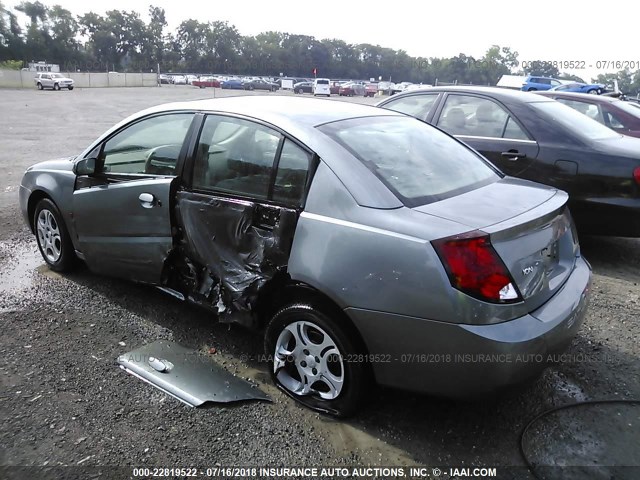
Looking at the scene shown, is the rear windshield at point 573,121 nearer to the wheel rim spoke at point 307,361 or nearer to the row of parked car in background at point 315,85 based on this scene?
the wheel rim spoke at point 307,361

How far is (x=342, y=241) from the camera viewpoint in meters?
2.60

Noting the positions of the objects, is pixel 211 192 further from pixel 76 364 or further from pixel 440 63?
pixel 440 63

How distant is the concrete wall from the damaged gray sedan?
170 feet

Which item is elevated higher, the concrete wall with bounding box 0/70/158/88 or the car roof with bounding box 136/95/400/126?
the concrete wall with bounding box 0/70/158/88

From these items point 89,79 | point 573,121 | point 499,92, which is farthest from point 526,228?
point 89,79

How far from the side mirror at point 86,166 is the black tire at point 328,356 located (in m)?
2.09

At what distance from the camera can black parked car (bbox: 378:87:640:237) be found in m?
4.81

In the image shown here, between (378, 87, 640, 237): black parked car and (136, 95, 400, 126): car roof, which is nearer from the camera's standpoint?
(136, 95, 400, 126): car roof

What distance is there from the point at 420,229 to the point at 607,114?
282 inches

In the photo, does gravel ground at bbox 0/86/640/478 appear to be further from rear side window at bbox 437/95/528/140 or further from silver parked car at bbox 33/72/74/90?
silver parked car at bbox 33/72/74/90

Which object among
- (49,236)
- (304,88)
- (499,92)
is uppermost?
(304,88)

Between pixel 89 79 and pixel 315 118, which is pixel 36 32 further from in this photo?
pixel 315 118

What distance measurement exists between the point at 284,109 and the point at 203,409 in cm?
187

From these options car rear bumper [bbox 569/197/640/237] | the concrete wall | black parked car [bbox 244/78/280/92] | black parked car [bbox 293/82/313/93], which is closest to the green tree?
the concrete wall
